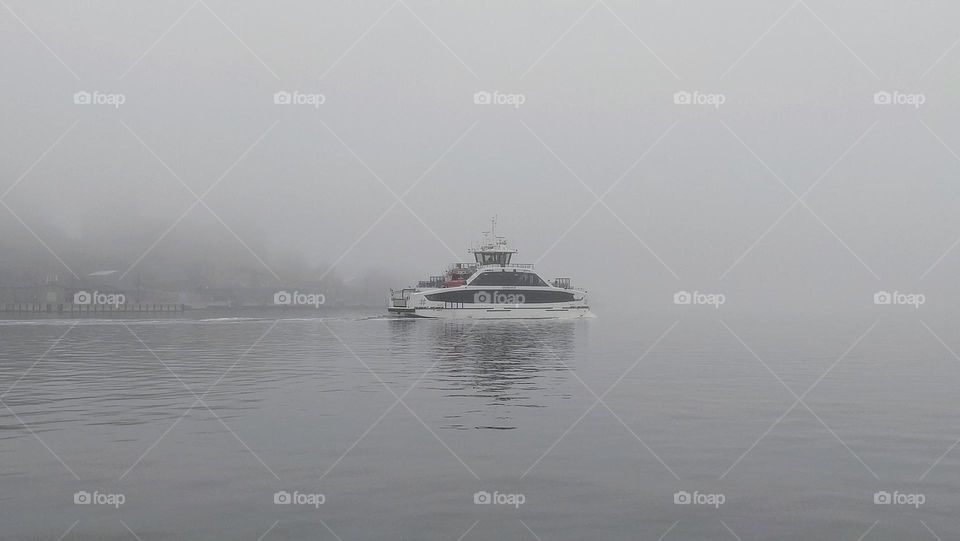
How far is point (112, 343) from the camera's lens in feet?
171


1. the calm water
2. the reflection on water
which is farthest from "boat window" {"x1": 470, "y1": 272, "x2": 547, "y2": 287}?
the calm water

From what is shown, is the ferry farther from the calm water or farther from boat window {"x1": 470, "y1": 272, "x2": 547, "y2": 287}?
the calm water

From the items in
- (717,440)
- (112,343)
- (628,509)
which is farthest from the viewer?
(112,343)

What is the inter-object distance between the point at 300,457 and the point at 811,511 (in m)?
9.88

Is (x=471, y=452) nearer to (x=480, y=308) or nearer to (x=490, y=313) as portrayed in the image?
(x=490, y=313)

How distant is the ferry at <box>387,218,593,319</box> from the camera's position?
98.7 metres

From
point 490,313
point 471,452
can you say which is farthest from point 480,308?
point 471,452

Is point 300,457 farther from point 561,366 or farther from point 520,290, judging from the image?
point 520,290

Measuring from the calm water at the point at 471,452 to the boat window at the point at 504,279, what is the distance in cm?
6612

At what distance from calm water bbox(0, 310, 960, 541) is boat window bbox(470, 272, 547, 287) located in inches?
2603

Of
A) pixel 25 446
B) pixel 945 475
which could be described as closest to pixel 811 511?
pixel 945 475

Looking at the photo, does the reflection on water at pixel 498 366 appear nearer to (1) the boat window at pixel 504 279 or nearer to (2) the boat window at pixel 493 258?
(1) the boat window at pixel 504 279

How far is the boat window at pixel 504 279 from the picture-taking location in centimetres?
10062

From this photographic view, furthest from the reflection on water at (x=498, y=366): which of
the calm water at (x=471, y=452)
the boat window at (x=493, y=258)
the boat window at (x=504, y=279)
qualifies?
the boat window at (x=493, y=258)
